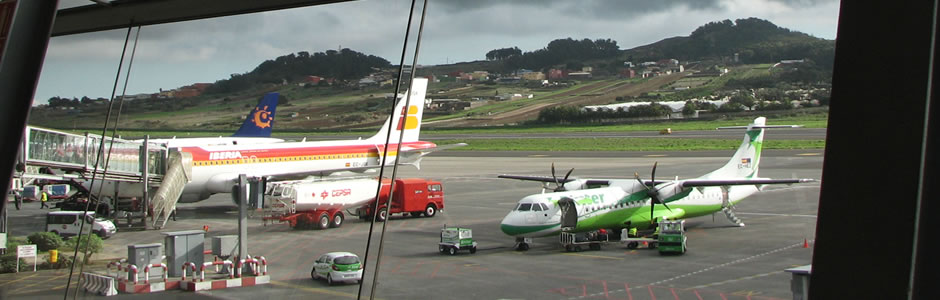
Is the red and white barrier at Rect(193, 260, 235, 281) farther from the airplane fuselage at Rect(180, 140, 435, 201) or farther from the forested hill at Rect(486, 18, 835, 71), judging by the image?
the forested hill at Rect(486, 18, 835, 71)

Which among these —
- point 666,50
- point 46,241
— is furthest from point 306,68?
point 666,50

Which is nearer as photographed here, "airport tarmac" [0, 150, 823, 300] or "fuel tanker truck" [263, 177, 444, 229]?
"airport tarmac" [0, 150, 823, 300]

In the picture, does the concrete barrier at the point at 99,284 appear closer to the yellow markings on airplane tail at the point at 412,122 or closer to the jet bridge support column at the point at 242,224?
the jet bridge support column at the point at 242,224

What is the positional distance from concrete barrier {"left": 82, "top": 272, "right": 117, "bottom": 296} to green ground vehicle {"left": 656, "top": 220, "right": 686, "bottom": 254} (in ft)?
37.2

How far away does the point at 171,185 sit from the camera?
80.2ft

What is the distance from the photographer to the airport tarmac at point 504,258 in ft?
43.4

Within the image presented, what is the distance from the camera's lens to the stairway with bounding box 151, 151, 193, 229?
2277cm

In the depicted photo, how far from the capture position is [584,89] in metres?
83.5

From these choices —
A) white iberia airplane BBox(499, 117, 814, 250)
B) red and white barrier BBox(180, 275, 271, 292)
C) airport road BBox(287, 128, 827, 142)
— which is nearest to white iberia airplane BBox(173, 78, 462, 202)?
white iberia airplane BBox(499, 117, 814, 250)

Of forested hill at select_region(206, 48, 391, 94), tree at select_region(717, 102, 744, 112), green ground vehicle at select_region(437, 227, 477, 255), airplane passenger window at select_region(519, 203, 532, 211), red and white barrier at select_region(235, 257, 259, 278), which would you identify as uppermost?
tree at select_region(717, 102, 744, 112)

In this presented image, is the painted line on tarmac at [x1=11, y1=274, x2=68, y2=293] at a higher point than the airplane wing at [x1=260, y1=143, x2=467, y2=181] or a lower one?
lower

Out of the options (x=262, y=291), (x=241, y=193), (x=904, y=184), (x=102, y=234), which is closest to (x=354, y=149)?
(x=102, y=234)

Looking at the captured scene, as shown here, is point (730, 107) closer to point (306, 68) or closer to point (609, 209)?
point (609, 209)

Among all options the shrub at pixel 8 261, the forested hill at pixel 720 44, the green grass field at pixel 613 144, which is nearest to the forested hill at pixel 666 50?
the forested hill at pixel 720 44
